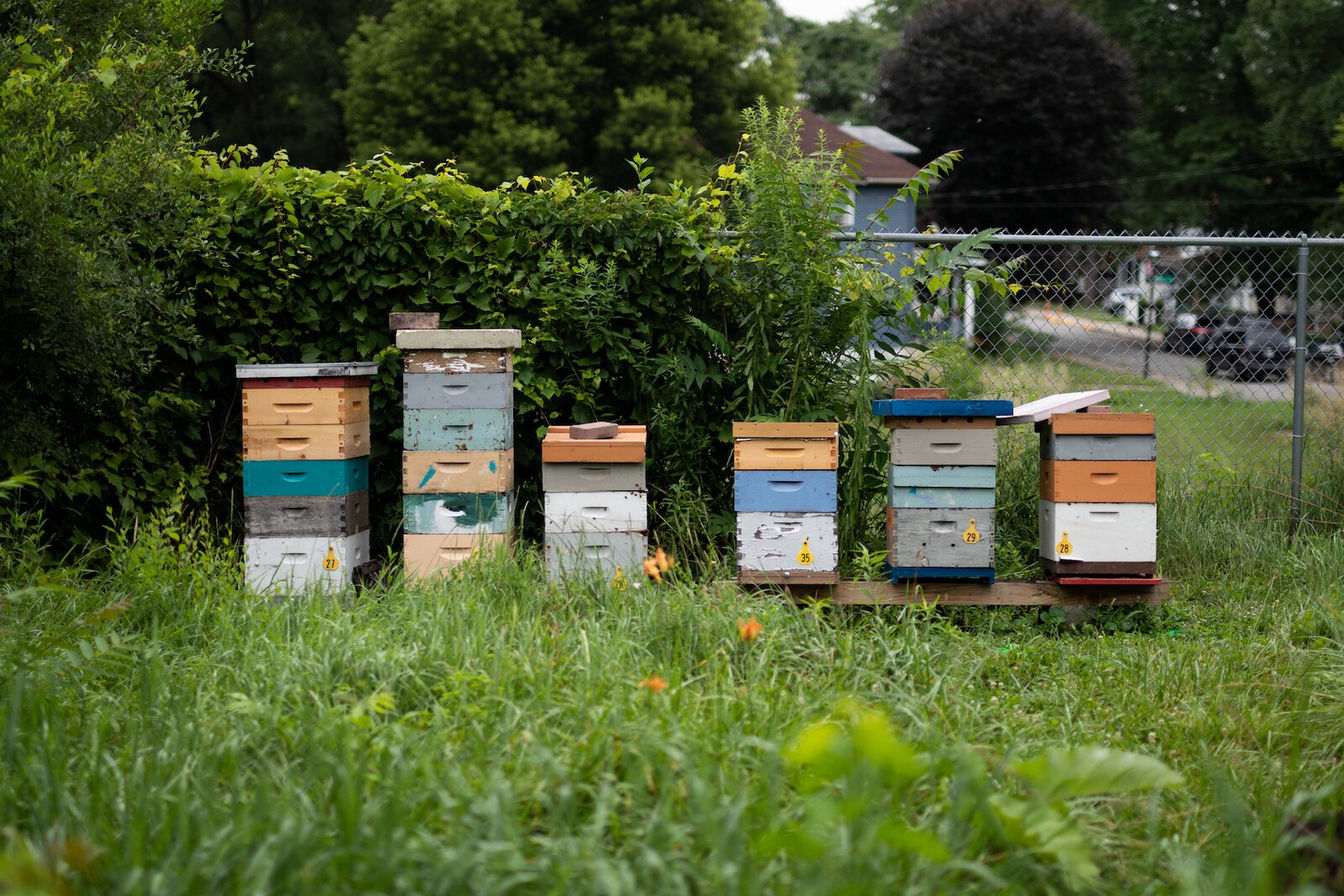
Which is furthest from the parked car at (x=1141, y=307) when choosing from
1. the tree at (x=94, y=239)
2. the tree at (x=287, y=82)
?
the tree at (x=287, y=82)

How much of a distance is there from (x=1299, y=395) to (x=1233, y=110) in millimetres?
32533

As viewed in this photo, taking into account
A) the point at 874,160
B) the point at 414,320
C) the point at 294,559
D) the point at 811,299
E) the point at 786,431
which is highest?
the point at 874,160

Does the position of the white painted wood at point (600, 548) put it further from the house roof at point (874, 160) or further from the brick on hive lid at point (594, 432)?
the house roof at point (874, 160)

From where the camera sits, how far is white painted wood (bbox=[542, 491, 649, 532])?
4574 millimetres

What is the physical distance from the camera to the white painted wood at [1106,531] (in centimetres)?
469

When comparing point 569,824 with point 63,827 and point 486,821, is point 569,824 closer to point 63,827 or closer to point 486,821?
point 486,821

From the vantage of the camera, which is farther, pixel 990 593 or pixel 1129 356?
pixel 1129 356

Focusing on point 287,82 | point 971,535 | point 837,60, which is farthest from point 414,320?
point 837,60

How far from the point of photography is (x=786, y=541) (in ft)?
15.2

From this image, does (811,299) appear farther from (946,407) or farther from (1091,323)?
(1091,323)

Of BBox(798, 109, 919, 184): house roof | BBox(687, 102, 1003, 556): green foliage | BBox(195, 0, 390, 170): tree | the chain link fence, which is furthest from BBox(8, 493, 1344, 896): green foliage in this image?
BBox(195, 0, 390, 170): tree

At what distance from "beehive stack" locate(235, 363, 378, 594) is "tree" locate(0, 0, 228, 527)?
594mm

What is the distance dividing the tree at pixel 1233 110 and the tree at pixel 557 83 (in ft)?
49.3

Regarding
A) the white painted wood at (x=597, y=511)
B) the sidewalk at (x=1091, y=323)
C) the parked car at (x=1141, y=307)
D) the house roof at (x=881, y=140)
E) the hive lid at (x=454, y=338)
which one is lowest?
the white painted wood at (x=597, y=511)
